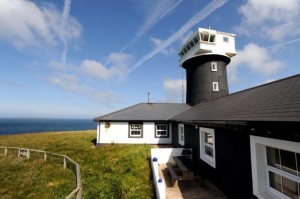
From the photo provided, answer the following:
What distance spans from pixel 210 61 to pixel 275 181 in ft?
55.3

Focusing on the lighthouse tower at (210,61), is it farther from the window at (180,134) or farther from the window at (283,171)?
the window at (283,171)

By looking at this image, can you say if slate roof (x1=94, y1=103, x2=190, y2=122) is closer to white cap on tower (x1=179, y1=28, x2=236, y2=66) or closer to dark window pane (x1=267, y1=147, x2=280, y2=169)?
white cap on tower (x1=179, y1=28, x2=236, y2=66)

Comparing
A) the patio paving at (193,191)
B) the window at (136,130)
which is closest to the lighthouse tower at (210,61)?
the window at (136,130)

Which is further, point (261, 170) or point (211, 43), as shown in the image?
point (211, 43)

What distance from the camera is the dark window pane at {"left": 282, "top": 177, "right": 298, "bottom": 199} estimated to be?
5.12 metres

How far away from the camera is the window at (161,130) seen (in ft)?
65.6

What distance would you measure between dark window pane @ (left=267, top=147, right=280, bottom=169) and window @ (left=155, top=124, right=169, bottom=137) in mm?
14373


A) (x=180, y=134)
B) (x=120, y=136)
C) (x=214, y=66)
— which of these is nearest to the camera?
(x=180, y=134)

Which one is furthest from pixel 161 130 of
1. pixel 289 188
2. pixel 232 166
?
pixel 289 188

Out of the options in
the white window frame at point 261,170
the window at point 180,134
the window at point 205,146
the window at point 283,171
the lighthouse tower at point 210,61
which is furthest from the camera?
the lighthouse tower at point 210,61

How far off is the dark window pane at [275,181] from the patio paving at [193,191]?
2.21 metres

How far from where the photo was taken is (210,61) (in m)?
20.9

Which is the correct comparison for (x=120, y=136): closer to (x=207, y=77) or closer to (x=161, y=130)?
(x=161, y=130)

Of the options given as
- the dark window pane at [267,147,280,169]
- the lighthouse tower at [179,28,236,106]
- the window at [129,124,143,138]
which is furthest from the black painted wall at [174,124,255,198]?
the lighthouse tower at [179,28,236,106]
